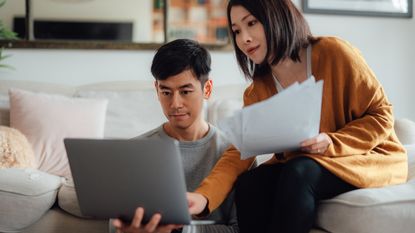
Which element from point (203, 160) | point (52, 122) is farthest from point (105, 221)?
point (52, 122)

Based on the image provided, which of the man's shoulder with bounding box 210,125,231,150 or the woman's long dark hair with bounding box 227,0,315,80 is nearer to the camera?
the woman's long dark hair with bounding box 227,0,315,80

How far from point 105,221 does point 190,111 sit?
1.63 ft

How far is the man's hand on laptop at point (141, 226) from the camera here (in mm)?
1057

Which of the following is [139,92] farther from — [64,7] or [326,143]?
[326,143]

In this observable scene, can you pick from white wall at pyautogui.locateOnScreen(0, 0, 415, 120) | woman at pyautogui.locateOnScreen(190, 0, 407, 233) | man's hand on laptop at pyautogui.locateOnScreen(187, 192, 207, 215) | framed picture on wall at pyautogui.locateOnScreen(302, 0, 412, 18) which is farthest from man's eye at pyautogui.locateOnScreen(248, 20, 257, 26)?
framed picture on wall at pyautogui.locateOnScreen(302, 0, 412, 18)

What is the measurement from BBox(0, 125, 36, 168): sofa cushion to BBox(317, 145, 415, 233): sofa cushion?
115 centimetres

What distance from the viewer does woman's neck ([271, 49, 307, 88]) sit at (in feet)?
4.75

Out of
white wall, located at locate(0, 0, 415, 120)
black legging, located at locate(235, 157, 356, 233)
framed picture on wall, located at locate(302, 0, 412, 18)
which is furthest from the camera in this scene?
framed picture on wall, located at locate(302, 0, 412, 18)

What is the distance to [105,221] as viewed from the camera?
65.2 inches

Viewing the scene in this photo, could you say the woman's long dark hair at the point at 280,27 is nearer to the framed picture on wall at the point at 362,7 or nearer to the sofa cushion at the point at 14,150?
the sofa cushion at the point at 14,150

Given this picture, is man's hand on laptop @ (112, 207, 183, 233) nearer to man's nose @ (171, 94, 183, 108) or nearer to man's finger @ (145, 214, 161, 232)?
man's finger @ (145, 214, 161, 232)

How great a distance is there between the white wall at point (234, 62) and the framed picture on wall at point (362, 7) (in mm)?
35

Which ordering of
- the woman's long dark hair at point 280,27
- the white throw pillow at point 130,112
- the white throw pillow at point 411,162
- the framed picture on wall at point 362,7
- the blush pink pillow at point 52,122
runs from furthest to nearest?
the framed picture on wall at point 362,7, the white throw pillow at point 130,112, the blush pink pillow at point 52,122, the white throw pillow at point 411,162, the woman's long dark hair at point 280,27

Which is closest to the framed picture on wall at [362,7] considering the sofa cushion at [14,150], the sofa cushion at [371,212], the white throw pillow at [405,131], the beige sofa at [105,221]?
the beige sofa at [105,221]
